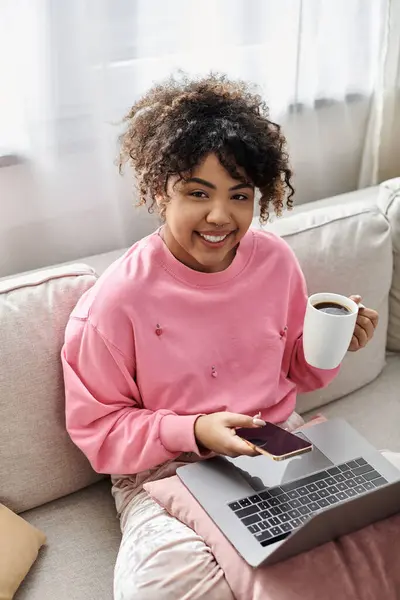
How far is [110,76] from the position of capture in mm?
1555

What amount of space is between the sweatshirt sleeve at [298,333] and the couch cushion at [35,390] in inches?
15.6

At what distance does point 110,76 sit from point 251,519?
947 millimetres

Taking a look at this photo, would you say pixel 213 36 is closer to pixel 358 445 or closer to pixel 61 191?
pixel 61 191

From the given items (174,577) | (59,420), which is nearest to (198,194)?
(59,420)

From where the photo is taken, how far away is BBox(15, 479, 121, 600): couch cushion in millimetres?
1248

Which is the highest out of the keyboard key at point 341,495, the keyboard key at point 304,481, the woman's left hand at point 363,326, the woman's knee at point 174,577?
the woman's left hand at point 363,326

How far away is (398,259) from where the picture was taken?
69.9 inches

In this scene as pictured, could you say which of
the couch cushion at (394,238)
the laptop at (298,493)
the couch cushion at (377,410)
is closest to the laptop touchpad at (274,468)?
the laptop at (298,493)

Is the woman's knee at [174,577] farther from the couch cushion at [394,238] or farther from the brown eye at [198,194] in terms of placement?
the couch cushion at [394,238]

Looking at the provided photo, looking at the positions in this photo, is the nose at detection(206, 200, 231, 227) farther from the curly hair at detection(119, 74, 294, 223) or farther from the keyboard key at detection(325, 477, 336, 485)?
the keyboard key at detection(325, 477, 336, 485)

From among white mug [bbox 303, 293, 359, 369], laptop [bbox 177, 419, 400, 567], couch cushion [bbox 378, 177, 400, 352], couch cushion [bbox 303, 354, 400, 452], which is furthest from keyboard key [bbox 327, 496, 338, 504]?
couch cushion [bbox 378, 177, 400, 352]

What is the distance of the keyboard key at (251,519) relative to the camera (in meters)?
1.15

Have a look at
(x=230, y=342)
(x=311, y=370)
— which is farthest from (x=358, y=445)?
(x=230, y=342)

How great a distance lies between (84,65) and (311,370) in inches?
30.3
